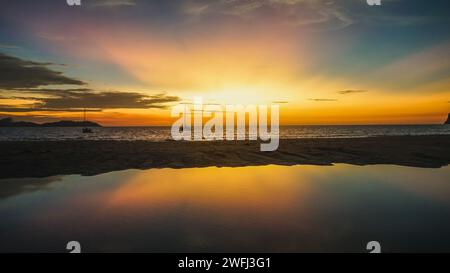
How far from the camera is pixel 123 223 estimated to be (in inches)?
288

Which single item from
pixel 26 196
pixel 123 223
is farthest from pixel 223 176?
pixel 26 196

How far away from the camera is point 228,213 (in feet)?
26.6

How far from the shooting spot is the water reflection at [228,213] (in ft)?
19.9

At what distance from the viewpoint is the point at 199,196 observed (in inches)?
403

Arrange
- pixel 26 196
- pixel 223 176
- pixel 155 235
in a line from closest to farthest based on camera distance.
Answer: pixel 155 235 < pixel 26 196 < pixel 223 176

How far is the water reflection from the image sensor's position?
6062 mm
